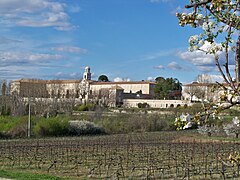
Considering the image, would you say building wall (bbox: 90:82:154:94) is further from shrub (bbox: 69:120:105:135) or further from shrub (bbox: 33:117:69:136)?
shrub (bbox: 33:117:69:136)

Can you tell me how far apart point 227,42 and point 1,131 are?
30432 mm

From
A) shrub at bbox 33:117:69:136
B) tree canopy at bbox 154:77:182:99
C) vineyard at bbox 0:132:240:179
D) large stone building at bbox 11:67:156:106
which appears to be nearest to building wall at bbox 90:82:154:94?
large stone building at bbox 11:67:156:106

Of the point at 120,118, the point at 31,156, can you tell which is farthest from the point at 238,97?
the point at 120,118

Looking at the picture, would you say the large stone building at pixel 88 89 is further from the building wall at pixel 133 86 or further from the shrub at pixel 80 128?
the shrub at pixel 80 128

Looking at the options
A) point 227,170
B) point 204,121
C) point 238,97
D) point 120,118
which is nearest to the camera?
point 238,97

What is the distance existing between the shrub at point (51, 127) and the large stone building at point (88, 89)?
1196 inches

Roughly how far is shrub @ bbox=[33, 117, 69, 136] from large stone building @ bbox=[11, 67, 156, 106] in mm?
30371

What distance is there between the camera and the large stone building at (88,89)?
76.0 meters

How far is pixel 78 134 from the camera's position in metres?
35.0

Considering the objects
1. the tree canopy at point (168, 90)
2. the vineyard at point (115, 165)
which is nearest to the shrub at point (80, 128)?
the vineyard at point (115, 165)

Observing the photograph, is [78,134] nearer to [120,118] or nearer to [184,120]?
[120,118]

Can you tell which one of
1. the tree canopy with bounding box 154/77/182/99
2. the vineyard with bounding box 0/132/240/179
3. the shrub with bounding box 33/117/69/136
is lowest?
the vineyard with bounding box 0/132/240/179

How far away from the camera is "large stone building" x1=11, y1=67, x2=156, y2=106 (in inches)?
2992

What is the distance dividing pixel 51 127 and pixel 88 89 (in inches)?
2510
